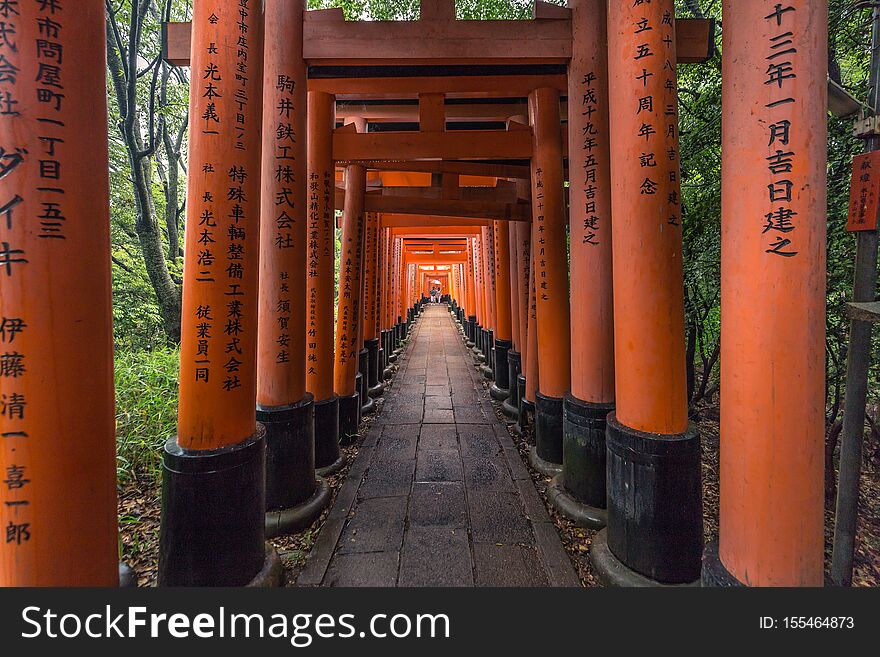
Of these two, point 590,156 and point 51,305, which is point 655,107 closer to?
point 590,156

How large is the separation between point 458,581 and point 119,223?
9.16 meters

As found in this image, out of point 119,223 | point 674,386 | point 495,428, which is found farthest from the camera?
point 119,223

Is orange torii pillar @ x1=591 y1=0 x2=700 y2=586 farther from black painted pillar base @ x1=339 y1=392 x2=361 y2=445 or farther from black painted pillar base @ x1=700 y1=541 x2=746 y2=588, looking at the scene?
black painted pillar base @ x1=339 y1=392 x2=361 y2=445

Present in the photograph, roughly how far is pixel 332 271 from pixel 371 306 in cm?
346

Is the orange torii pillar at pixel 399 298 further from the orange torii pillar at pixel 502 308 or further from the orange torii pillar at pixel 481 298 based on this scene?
the orange torii pillar at pixel 502 308

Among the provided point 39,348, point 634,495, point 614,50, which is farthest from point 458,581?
point 614,50

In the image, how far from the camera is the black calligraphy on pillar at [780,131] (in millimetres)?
1562

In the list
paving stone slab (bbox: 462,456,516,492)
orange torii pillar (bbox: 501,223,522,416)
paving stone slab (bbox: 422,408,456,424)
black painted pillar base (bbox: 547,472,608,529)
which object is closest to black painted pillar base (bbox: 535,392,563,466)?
paving stone slab (bbox: 462,456,516,492)

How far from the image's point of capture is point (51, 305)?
135 cm

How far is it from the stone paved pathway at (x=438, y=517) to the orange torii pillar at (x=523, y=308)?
357mm

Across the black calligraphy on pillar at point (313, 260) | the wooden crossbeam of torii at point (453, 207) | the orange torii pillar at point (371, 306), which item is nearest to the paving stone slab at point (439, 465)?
the black calligraphy on pillar at point (313, 260)

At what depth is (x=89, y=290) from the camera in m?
1.42

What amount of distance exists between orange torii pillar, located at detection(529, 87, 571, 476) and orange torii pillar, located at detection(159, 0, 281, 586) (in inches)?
112

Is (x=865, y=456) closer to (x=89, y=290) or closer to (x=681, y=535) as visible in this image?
(x=681, y=535)
